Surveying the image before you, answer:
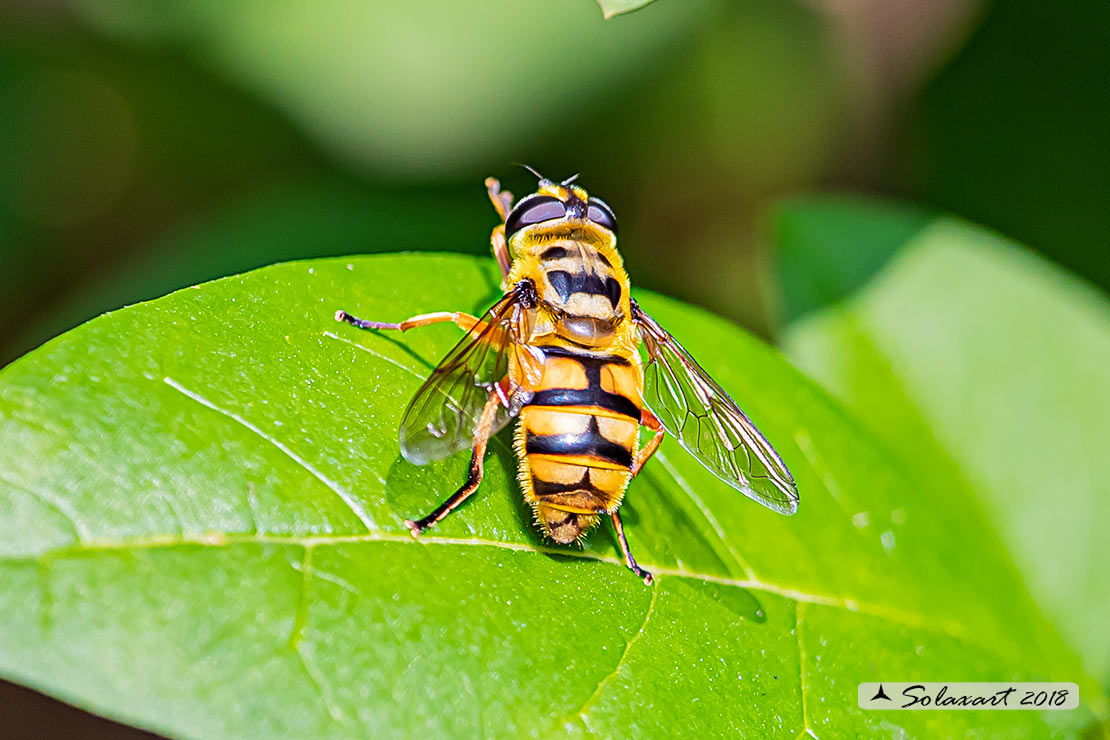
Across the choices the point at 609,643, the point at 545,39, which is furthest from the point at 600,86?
the point at 609,643

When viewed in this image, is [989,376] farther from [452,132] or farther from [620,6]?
[452,132]

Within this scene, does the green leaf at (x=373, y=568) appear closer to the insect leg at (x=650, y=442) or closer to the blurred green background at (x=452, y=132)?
the insect leg at (x=650, y=442)

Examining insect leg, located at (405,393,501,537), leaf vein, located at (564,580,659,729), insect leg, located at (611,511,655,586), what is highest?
insect leg, located at (405,393,501,537)

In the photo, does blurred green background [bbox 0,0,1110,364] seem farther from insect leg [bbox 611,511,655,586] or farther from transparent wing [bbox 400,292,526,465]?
insect leg [bbox 611,511,655,586]

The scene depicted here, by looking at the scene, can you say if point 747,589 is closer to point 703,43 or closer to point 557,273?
point 557,273

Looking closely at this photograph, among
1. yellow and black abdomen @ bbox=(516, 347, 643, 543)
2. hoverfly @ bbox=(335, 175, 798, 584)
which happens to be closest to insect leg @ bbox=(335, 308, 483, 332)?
hoverfly @ bbox=(335, 175, 798, 584)

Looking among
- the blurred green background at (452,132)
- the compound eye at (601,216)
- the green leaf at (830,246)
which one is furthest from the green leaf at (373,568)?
the blurred green background at (452,132)
